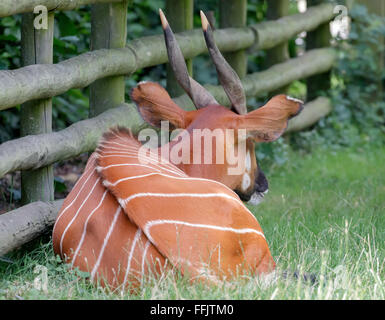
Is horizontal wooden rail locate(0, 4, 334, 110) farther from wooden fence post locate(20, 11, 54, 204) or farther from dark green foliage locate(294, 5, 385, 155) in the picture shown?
dark green foliage locate(294, 5, 385, 155)

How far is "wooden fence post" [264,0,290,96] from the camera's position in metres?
6.54

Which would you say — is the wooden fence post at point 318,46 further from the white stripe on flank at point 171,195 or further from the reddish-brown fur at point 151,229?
the white stripe on flank at point 171,195

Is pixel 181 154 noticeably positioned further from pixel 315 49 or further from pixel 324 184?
pixel 315 49

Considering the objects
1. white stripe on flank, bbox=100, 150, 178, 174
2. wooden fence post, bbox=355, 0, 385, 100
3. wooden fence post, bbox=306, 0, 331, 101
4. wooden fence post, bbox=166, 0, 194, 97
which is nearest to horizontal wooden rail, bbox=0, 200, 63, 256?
white stripe on flank, bbox=100, 150, 178, 174

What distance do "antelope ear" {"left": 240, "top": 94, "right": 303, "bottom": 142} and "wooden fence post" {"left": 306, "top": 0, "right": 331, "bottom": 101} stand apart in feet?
13.0

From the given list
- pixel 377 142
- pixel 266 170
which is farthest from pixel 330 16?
pixel 266 170

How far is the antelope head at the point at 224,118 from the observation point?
336 cm

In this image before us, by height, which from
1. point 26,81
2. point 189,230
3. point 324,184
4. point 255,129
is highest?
point 26,81

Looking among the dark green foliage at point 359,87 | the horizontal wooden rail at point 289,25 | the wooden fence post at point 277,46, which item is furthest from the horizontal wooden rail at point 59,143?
the dark green foliage at point 359,87

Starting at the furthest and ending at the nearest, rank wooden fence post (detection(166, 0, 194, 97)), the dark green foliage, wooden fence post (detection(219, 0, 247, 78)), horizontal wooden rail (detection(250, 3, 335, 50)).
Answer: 1. the dark green foliage
2. horizontal wooden rail (detection(250, 3, 335, 50))
3. wooden fence post (detection(219, 0, 247, 78))
4. wooden fence post (detection(166, 0, 194, 97))

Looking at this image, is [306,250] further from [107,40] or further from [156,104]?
[107,40]

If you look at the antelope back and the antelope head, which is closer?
the antelope back

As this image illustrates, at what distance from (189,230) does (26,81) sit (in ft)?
3.88
